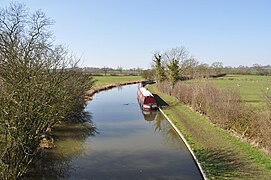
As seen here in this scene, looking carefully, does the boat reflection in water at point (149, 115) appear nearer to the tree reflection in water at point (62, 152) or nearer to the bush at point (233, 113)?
the bush at point (233, 113)

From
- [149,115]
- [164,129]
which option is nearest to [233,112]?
[164,129]

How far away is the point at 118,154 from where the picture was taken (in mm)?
15711

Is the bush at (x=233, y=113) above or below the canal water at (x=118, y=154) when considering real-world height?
above

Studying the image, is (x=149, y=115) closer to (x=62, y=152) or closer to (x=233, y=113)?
(x=233, y=113)

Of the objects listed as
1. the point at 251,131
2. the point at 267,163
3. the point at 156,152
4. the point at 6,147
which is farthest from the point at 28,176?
the point at 251,131

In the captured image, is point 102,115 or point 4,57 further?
point 102,115

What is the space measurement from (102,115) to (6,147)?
20.3 m

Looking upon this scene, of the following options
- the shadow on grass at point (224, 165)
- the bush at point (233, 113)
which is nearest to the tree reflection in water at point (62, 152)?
the shadow on grass at point (224, 165)

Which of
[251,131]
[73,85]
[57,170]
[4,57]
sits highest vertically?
[4,57]

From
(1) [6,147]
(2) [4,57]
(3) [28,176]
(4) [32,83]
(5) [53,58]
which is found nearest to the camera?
(1) [6,147]

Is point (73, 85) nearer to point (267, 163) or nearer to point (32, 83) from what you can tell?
point (32, 83)

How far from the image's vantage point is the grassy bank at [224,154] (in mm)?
11258

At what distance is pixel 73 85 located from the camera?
71.7ft

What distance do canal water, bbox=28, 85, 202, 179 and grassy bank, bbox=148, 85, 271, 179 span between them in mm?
704
